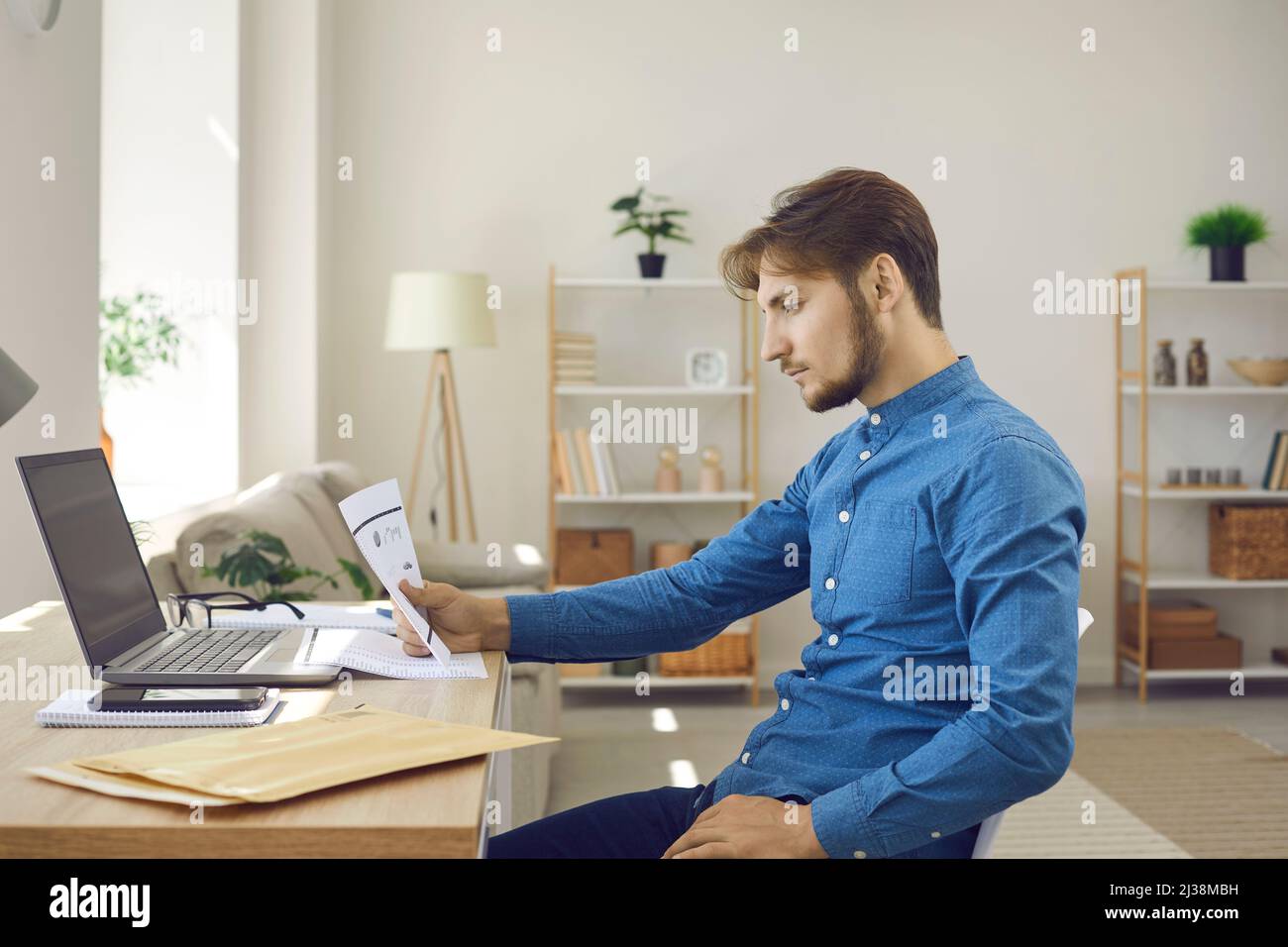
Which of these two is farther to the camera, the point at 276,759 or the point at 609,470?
the point at 609,470

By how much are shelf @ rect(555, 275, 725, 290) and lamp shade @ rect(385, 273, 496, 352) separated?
0.34 metres

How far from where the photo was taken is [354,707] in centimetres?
126

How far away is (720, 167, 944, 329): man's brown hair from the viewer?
136cm

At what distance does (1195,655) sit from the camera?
4680 mm

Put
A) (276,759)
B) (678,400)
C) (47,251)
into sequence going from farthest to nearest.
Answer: (678,400) < (47,251) < (276,759)

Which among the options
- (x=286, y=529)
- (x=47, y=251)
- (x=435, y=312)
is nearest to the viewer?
(x=47, y=251)

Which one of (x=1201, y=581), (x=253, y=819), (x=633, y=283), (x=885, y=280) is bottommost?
(x=1201, y=581)

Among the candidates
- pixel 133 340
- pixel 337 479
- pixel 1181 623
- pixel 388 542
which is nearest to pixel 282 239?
pixel 133 340

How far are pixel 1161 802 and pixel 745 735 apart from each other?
128 centimetres

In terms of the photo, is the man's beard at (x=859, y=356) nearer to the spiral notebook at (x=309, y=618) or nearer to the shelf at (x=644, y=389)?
the spiral notebook at (x=309, y=618)

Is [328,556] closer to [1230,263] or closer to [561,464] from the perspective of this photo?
[561,464]

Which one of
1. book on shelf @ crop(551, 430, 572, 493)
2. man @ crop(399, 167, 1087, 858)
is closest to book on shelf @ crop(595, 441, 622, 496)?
book on shelf @ crop(551, 430, 572, 493)

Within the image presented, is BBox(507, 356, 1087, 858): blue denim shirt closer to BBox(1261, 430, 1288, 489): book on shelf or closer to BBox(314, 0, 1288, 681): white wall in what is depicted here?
BBox(314, 0, 1288, 681): white wall

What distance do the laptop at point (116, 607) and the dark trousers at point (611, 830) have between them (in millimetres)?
294
